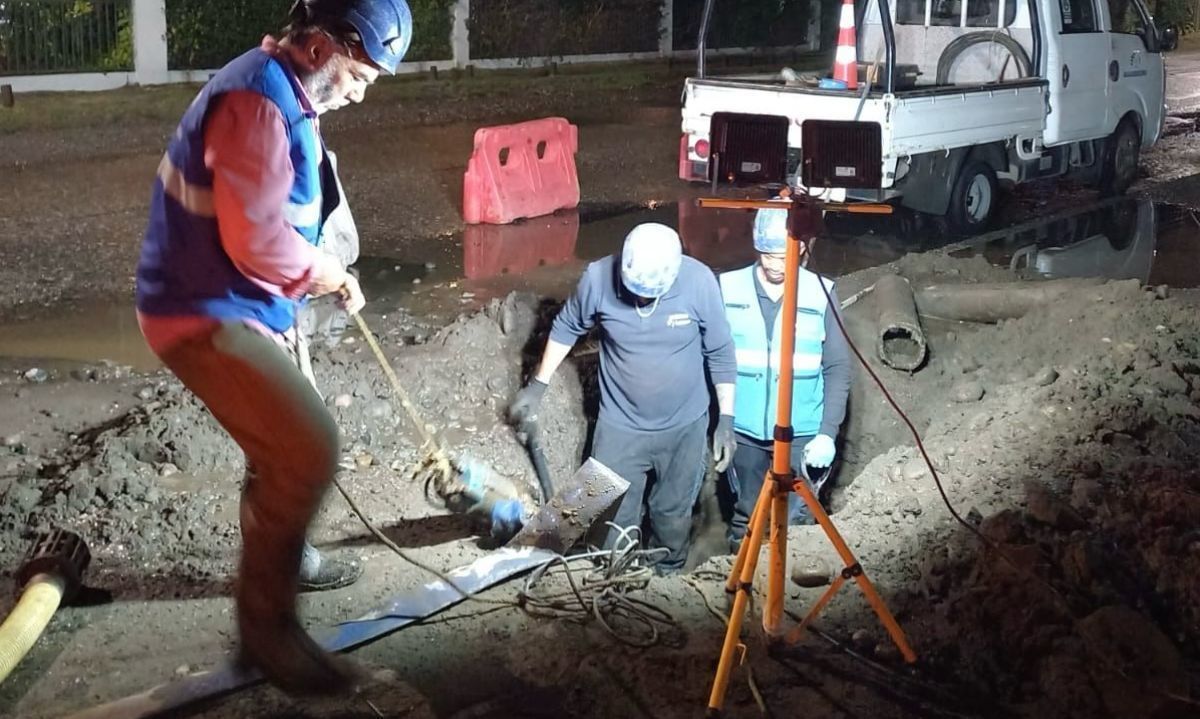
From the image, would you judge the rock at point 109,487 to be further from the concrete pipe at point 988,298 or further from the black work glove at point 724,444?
the concrete pipe at point 988,298

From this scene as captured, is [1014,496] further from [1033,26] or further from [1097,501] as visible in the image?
[1033,26]

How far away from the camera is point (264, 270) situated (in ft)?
11.8

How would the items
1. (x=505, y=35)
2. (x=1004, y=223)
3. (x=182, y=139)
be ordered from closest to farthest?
(x=182, y=139) → (x=1004, y=223) → (x=505, y=35)

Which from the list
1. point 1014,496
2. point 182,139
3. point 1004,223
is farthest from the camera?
point 1004,223

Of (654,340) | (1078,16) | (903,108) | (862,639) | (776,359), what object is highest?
(1078,16)

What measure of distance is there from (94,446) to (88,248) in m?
4.78

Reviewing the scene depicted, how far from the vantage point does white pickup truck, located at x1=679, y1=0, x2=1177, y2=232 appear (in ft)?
34.7

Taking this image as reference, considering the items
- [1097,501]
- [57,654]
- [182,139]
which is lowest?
[57,654]

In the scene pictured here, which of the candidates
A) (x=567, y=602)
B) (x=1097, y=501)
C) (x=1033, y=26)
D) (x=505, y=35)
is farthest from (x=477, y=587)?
(x=505, y=35)

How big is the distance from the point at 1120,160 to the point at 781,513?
38.7 ft

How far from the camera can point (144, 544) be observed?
544cm

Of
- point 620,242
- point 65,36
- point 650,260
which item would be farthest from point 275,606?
point 65,36

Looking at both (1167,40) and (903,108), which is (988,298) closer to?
(903,108)

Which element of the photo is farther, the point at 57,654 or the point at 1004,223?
the point at 1004,223
